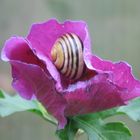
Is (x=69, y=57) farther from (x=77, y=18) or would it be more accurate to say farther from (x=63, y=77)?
(x=77, y=18)

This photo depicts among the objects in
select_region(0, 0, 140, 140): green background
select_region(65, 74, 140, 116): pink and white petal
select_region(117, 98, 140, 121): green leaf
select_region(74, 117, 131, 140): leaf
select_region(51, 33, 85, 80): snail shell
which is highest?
select_region(51, 33, 85, 80): snail shell

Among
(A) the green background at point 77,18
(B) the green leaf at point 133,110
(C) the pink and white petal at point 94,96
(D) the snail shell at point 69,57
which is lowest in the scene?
(A) the green background at point 77,18

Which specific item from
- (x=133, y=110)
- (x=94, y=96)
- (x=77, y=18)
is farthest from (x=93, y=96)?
(x=77, y=18)

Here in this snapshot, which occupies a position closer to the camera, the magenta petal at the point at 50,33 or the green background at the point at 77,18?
the magenta petal at the point at 50,33

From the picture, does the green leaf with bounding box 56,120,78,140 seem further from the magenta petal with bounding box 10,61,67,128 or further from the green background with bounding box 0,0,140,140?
the green background with bounding box 0,0,140,140

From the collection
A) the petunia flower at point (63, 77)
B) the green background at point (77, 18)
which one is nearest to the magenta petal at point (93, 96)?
the petunia flower at point (63, 77)

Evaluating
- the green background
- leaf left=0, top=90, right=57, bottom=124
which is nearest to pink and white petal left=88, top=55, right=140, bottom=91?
leaf left=0, top=90, right=57, bottom=124

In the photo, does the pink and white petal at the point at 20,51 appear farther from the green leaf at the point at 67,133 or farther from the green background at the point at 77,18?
the green background at the point at 77,18

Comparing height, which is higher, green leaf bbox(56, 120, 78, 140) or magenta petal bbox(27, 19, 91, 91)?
magenta petal bbox(27, 19, 91, 91)
